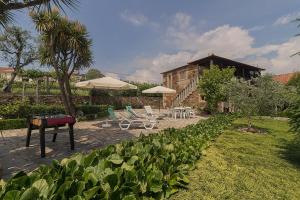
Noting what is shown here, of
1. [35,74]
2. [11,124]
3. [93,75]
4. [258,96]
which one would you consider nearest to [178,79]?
[35,74]

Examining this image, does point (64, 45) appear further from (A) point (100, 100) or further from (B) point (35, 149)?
(A) point (100, 100)

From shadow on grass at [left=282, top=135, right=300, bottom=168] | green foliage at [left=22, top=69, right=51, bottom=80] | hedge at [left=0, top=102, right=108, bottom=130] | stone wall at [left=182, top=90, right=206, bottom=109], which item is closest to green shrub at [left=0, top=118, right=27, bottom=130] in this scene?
hedge at [left=0, top=102, right=108, bottom=130]

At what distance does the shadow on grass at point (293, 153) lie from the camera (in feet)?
26.0

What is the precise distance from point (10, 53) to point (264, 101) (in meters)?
30.4

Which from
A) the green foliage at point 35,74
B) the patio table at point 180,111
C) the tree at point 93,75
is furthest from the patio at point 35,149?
the tree at point 93,75

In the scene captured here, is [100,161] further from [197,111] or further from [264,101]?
[197,111]

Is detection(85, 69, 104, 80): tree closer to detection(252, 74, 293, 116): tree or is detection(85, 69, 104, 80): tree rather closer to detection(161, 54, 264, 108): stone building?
detection(161, 54, 264, 108): stone building

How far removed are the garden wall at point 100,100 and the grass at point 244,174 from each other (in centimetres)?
1571

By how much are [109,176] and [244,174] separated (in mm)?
4050

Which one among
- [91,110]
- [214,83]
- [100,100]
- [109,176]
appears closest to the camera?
[109,176]

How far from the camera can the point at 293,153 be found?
9172mm

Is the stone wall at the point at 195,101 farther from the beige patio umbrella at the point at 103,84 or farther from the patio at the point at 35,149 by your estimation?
the patio at the point at 35,149

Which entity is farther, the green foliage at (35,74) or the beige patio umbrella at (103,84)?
the green foliage at (35,74)

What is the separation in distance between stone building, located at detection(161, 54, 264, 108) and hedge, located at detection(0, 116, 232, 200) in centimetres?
2096
